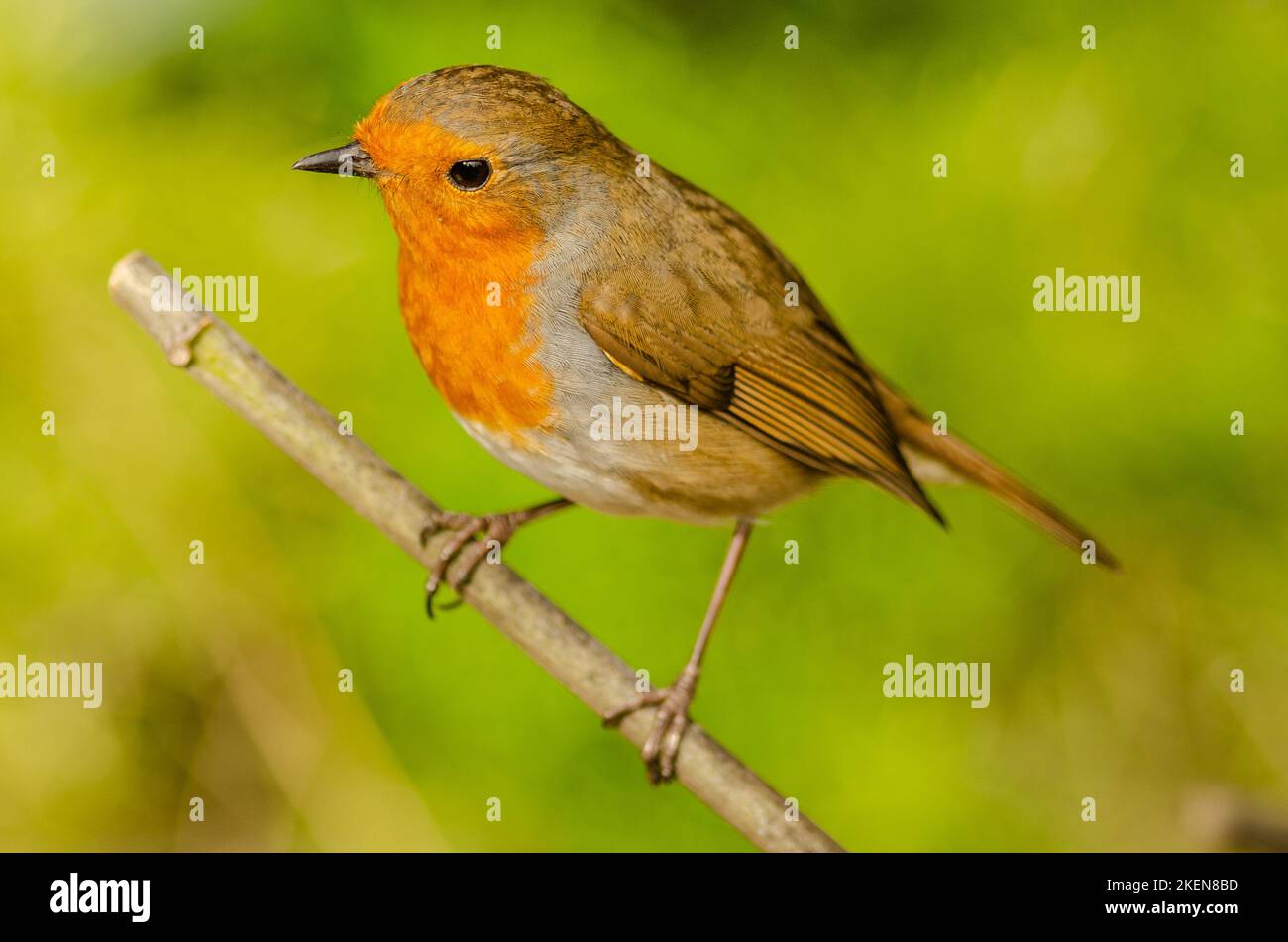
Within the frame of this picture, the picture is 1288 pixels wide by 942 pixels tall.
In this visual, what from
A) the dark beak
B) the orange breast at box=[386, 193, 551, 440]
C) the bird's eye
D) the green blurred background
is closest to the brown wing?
the orange breast at box=[386, 193, 551, 440]

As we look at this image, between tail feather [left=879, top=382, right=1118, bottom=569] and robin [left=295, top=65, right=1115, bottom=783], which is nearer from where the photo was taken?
robin [left=295, top=65, right=1115, bottom=783]

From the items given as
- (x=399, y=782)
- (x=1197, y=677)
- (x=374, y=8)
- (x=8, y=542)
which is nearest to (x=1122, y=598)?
(x=1197, y=677)

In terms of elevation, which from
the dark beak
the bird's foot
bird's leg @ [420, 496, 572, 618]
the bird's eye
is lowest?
the bird's foot

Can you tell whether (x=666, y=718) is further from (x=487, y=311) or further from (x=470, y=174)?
(x=470, y=174)

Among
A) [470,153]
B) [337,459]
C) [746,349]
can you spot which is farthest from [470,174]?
[746,349]

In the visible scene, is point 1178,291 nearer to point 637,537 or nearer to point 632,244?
point 637,537

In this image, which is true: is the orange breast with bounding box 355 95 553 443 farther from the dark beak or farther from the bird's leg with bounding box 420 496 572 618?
the bird's leg with bounding box 420 496 572 618
